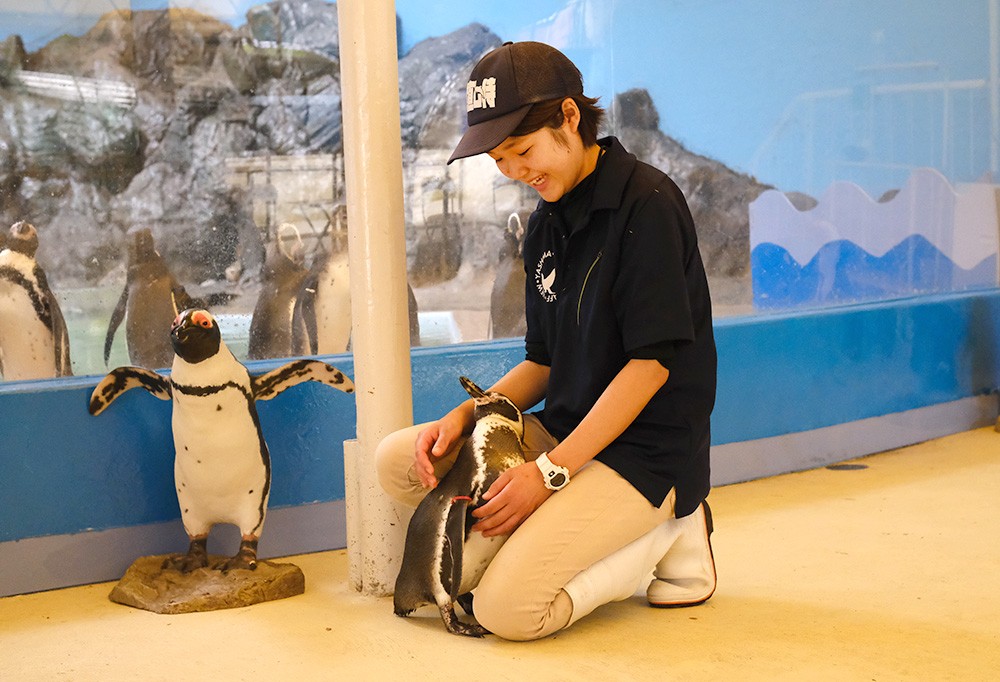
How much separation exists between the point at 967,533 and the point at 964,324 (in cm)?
184

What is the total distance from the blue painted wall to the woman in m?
0.70

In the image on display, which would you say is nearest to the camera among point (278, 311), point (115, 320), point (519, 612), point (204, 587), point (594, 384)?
point (519, 612)

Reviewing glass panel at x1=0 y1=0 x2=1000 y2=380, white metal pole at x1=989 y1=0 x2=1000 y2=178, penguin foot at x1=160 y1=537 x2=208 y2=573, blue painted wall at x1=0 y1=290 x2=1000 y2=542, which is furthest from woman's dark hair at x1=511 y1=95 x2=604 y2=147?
white metal pole at x1=989 y1=0 x2=1000 y2=178

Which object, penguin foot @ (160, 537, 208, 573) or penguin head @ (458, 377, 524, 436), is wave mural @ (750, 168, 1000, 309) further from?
penguin foot @ (160, 537, 208, 573)

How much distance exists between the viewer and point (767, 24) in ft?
13.1

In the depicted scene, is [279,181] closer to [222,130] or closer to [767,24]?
[222,130]

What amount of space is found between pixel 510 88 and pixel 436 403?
1214 millimetres

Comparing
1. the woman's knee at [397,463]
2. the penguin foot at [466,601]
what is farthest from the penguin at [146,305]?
the penguin foot at [466,601]

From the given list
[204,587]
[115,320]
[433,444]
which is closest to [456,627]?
[433,444]

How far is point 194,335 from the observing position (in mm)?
2311

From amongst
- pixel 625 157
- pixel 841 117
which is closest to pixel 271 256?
pixel 625 157

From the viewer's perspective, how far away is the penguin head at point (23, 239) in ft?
9.34

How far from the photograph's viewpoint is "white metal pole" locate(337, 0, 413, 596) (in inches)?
88.8

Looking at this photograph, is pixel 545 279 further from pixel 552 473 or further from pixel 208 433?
pixel 208 433
